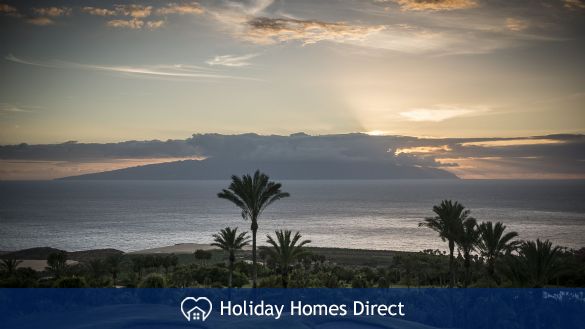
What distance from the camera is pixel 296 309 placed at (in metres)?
21.8

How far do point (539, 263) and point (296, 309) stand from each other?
52.9ft

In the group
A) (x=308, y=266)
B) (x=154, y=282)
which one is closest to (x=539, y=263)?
(x=154, y=282)

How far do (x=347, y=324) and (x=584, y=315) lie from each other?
13.9 meters

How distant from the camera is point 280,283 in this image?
114 feet

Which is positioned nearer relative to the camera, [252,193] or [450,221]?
[252,193]

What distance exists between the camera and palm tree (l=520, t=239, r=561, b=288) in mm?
29203

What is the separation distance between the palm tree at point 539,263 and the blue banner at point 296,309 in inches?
73.5

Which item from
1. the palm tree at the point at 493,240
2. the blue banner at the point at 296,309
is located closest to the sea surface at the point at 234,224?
the palm tree at the point at 493,240

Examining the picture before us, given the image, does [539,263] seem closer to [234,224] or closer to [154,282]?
[154,282]

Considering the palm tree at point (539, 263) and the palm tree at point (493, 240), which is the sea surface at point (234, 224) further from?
the palm tree at point (539, 263)

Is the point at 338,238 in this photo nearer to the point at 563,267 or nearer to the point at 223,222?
the point at 223,222

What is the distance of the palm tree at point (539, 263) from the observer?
95.8 ft

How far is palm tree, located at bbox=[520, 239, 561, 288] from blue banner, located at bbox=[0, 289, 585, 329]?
187 centimetres

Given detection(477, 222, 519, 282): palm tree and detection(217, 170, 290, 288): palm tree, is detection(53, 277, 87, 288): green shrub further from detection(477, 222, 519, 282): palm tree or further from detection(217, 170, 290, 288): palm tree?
detection(477, 222, 519, 282): palm tree
